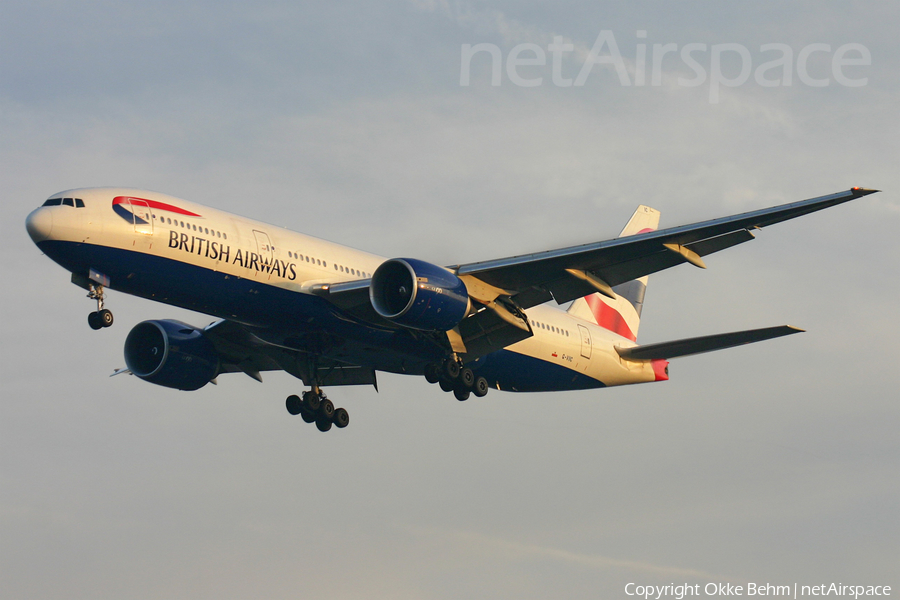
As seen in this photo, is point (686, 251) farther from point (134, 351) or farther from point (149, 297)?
point (134, 351)

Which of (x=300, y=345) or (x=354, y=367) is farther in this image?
(x=354, y=367)

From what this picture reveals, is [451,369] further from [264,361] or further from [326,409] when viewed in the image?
[264,361]

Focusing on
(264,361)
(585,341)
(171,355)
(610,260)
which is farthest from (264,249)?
(585,341)

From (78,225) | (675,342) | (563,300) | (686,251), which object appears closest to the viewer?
(78,225)

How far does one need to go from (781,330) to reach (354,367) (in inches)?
583

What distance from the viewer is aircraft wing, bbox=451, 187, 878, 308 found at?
89.6 feet

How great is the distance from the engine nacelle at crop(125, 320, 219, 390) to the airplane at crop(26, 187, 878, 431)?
0.05 meters

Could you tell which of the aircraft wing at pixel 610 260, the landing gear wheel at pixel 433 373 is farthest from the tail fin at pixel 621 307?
the landing gear wheel at pixel 433 373

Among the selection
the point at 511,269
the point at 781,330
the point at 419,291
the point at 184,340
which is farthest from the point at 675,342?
the point at 184,340

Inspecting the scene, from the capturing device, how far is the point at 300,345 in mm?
32438

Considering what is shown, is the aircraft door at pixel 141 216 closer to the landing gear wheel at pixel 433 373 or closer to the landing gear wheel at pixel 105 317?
the landing gear wheel at pixel 105 317

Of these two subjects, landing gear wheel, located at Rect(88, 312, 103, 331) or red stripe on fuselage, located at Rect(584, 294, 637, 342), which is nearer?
landing gear wheel, located at Rect(88, 312, 103, 331)

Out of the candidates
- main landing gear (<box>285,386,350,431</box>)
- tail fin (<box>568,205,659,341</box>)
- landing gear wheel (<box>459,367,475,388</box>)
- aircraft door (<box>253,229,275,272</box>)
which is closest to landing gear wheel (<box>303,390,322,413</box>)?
main landing gear (<box>285,386,350,431</box>)

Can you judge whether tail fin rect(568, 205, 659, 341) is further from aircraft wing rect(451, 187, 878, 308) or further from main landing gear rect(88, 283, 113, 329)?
main landing gear rect(88, 283, 113, 329)
